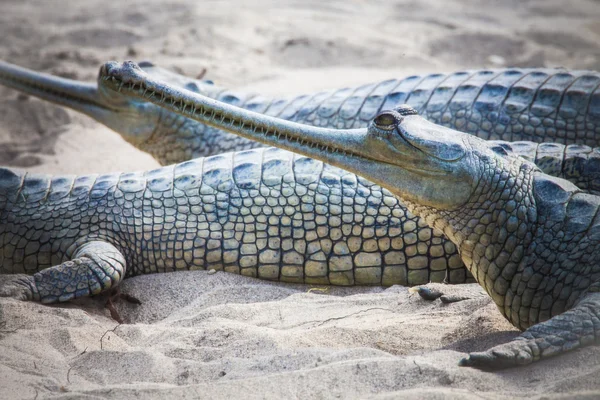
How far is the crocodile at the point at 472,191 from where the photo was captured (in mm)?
2914

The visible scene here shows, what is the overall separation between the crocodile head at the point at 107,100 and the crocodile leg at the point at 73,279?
1965 mm

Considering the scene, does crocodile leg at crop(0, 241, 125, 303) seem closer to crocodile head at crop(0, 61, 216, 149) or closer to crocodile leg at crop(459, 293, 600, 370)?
crocodile head at crop(0, 61, 216, 149)

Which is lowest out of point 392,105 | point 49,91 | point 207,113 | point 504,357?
point 49,91

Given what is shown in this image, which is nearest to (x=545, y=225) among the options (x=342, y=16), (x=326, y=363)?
(x=326, y=363)

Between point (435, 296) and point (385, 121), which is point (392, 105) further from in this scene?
point (385, 121)

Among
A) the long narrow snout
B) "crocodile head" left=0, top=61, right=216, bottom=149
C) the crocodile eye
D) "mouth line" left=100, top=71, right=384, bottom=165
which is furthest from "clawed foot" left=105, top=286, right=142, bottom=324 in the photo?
the long narrow snout

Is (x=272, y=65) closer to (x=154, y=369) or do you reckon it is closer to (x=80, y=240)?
(x=80, y=240)

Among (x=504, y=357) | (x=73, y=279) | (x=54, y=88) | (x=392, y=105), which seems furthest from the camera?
(x=54, y=88)

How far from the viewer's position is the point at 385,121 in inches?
117

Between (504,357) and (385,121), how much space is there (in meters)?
1.07

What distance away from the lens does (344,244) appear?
13.4 feet

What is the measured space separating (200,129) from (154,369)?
3325 millimetres

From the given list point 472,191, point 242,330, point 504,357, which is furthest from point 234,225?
point 504,357

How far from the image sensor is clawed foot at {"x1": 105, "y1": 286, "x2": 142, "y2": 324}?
3773 mm
